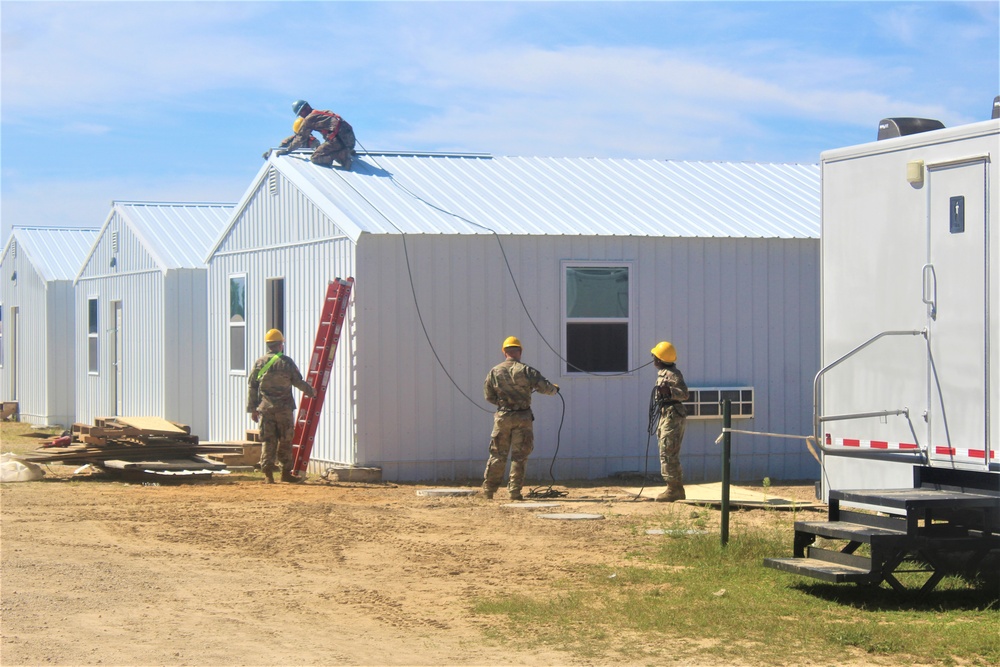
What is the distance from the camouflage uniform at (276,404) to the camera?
1545cm

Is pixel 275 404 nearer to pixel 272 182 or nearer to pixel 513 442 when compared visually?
pixel 513 442

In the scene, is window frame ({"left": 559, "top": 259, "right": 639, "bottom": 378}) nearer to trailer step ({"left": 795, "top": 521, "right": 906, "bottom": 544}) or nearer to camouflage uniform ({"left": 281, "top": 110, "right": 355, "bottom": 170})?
camouflage uniform ({"left": 281, "top": 110, "right": 355, "bottom": 170})

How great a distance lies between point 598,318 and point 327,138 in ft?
16.0

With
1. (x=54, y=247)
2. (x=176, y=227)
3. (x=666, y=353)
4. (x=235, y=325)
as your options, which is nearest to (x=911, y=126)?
(x=666, y=353)

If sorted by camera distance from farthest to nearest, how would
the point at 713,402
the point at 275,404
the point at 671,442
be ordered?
1. the point at 713,402
2. the point at 275,404
3. the point at 671,442

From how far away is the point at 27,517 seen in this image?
12281 mm

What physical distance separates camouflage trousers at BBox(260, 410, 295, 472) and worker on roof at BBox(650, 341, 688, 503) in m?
4.67

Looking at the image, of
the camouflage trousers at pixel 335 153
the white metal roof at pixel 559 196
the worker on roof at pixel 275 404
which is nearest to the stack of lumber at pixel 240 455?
the worker on roof at pixel 275 404

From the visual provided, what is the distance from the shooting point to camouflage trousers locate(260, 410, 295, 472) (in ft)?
50.8

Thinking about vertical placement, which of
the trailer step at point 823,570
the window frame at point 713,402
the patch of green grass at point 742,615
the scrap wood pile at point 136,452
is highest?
the window frame at point 713,402

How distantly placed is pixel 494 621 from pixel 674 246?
9.46 metres

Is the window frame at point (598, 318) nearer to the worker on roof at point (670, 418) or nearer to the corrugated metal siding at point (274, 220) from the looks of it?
the worker on roof at point (670, 418)

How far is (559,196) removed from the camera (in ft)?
58.6

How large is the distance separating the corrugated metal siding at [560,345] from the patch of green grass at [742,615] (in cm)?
607
